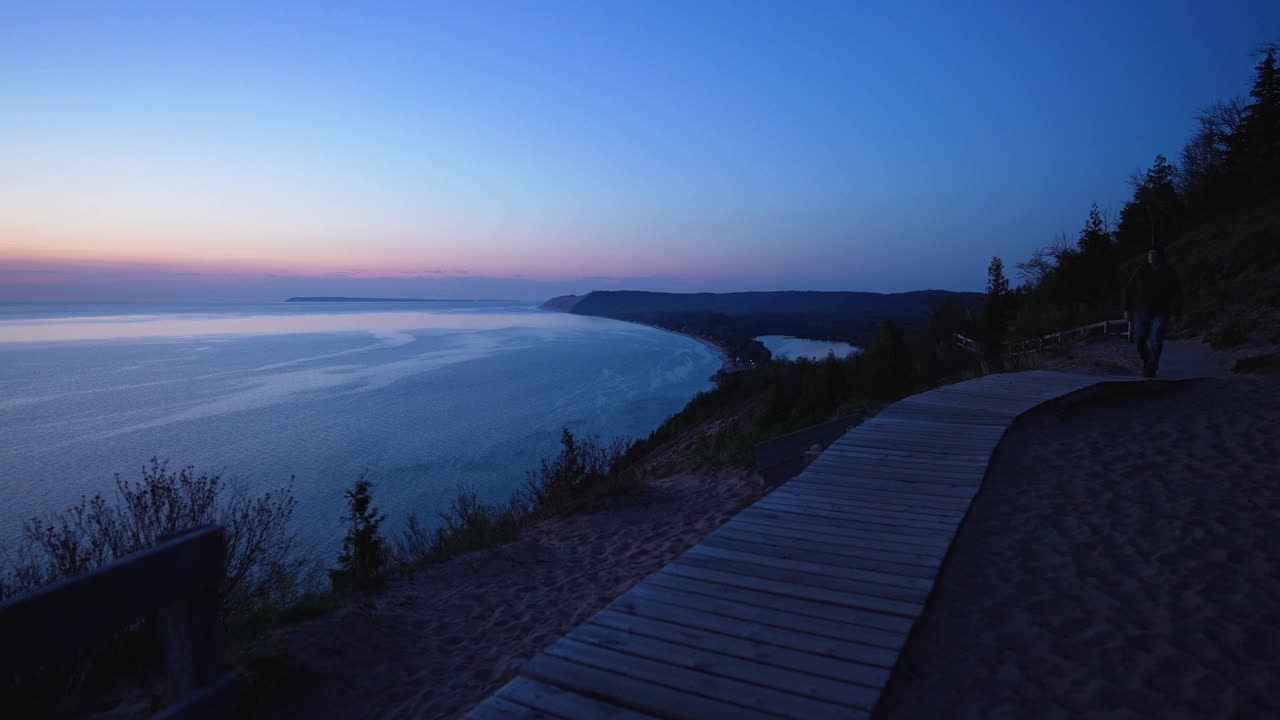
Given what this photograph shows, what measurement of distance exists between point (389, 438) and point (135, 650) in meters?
27.1

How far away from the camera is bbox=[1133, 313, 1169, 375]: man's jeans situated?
947cm

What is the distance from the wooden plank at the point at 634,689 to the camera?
2436mm

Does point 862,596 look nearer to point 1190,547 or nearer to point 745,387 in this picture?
point 1190,547

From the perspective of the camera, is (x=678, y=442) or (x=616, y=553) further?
(x=678, y=442)

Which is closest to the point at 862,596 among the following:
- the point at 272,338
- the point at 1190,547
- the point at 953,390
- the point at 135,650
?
the point at 1190,547

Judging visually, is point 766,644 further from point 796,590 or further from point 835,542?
point 835,542

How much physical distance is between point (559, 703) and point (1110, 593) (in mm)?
3491

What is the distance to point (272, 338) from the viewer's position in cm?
8662

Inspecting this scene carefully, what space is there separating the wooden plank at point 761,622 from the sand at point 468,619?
4.92ft

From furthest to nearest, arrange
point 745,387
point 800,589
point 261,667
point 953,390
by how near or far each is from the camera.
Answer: point 745,387, point 953,390, point 261,667, point 800,589

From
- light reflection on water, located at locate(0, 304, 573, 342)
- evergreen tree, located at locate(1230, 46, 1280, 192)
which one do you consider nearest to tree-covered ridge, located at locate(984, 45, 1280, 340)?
evergreen tree, located at locate(1230, 46, 1280, 192)

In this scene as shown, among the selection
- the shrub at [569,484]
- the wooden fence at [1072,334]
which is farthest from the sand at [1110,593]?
the wooden fence at [1072,334]

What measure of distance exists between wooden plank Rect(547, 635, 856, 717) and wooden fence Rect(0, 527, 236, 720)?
135cm

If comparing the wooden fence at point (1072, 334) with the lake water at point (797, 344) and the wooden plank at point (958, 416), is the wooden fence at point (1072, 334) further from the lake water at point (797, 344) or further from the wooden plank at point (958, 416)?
the lake water at point (797, 344)
